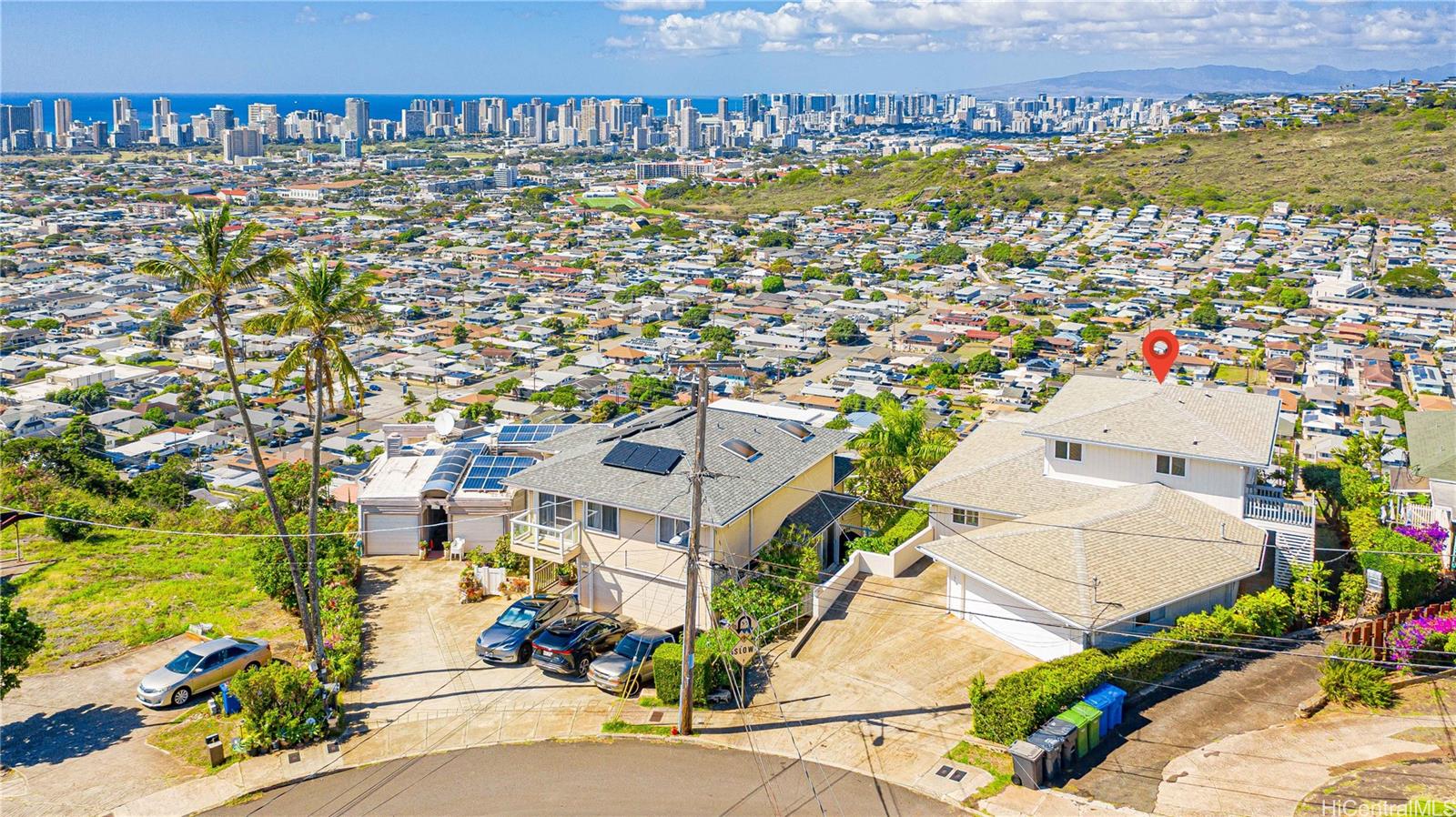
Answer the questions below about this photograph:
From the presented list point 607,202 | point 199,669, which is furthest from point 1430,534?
point 607,202

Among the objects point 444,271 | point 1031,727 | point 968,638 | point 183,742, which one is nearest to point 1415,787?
point 1031,727

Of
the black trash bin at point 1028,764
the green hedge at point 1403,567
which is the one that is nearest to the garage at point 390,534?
the black trash bin at point 1028,764

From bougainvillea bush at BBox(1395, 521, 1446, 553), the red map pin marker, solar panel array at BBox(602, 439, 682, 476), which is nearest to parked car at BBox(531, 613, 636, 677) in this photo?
solar panel array at BBox(602, 439, 682, 476)

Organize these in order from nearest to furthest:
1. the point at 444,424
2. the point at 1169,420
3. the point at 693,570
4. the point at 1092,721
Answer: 1. the point at 693,570
2. the point at 1092,721
3. the point at 1169,420
4. the point at 444,424

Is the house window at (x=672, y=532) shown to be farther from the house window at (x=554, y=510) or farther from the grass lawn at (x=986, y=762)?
the grass lawn at (x=986, y=762)

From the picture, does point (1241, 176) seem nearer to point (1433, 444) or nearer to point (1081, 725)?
point (1433, 444)

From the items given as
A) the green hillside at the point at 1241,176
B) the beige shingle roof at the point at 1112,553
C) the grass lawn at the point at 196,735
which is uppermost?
the green hillside at the point at 1241,176
